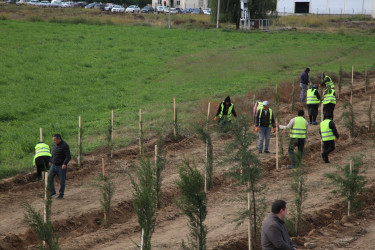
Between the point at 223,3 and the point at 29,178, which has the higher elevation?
the point at 223,3

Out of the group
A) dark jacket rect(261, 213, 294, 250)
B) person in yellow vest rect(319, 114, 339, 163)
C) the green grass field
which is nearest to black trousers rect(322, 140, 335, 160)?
person in yellow vest rect(319, 114, 339, 163)

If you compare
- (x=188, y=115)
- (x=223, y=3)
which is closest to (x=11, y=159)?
(x=188, y=115)

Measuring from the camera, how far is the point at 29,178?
17.4 meters

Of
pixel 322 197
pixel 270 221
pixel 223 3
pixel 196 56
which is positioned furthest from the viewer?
pixel 223 3

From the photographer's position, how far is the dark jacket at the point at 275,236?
8.36 m

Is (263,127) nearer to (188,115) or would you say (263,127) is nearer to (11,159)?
(188,115)

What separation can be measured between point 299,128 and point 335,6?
73146 millimetres

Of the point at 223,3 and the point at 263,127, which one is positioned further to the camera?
the point at 223,3

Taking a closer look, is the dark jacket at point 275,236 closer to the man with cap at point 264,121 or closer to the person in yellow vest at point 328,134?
A: the person in yellow vest at point 328,134

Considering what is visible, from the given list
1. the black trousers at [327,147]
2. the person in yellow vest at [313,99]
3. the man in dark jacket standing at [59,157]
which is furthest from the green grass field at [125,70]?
the black trousers at [327,147]

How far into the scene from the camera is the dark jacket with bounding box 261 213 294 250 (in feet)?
27.4

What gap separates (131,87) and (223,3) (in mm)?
29783

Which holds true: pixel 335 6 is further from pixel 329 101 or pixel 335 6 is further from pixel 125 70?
pixel 329 101

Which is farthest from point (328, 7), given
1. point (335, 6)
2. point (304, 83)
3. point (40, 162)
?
point (40, 162)
